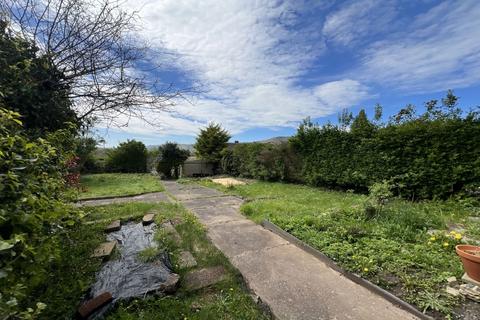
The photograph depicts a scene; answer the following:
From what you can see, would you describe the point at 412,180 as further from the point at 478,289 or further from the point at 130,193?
the point at 130,193

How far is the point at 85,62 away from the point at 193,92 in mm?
1396

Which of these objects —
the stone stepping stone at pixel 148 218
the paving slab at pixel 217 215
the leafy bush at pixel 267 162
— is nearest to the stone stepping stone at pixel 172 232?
the stone stepping stone at pixel 148 218

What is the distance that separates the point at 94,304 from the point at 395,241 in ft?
13.0

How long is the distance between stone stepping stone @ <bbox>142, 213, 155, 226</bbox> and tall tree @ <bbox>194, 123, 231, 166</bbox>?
1107 centimetres

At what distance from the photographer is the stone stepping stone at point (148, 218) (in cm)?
479

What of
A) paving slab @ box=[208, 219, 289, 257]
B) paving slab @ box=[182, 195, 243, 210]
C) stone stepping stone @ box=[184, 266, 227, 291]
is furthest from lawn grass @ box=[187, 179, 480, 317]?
stone stepping stone @ box=[184, 266, 227, 291]

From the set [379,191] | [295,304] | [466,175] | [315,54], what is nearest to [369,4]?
[315,54]

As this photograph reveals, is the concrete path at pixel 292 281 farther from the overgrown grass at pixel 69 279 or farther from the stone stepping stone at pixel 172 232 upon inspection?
the overgrown grass at pixel 69 279

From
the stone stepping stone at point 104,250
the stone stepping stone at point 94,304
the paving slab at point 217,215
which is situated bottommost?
the stone stepping stone at point 94,304

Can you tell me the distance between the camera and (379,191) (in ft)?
15.4

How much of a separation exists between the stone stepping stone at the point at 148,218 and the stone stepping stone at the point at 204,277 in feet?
7.64

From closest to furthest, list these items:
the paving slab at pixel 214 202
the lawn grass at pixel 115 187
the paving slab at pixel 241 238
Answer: the paving slab at pixel 241 238
the paving slab at pixel 214 202
the lawn grass at pixel 115 187

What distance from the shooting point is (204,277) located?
2.79m

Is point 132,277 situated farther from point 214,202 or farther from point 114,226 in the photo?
point 214,202
